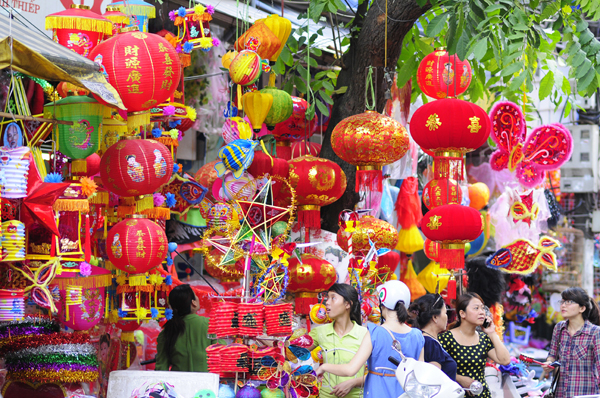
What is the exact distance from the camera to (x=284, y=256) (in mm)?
4992

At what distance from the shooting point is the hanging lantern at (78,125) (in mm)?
4750

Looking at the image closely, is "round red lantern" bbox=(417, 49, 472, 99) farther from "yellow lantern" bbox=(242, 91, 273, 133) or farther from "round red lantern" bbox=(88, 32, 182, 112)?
"round red lantern" bbox=(88, 32, 182, 112)

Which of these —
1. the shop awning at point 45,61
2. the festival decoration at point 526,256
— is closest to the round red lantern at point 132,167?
the shop awning at point 45,61

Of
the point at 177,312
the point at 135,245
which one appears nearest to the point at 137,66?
the point at 135,245

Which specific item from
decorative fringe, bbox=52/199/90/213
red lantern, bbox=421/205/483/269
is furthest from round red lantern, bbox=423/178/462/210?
decorative fringe, bbox=52/199/90/213

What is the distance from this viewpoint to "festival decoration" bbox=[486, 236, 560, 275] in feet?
26.5

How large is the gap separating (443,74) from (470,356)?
2.40 metres

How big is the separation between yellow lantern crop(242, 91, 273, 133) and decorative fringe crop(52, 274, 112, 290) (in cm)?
167

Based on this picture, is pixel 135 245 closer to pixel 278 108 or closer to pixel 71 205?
pixel 71 205

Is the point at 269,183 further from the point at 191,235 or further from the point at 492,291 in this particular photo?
the point at 492,291

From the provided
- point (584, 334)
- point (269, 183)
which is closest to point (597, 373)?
point (584, 334)

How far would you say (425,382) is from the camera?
3.99 metres

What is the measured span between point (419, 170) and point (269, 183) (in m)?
5.40

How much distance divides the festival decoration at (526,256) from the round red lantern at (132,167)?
14.2 feet
